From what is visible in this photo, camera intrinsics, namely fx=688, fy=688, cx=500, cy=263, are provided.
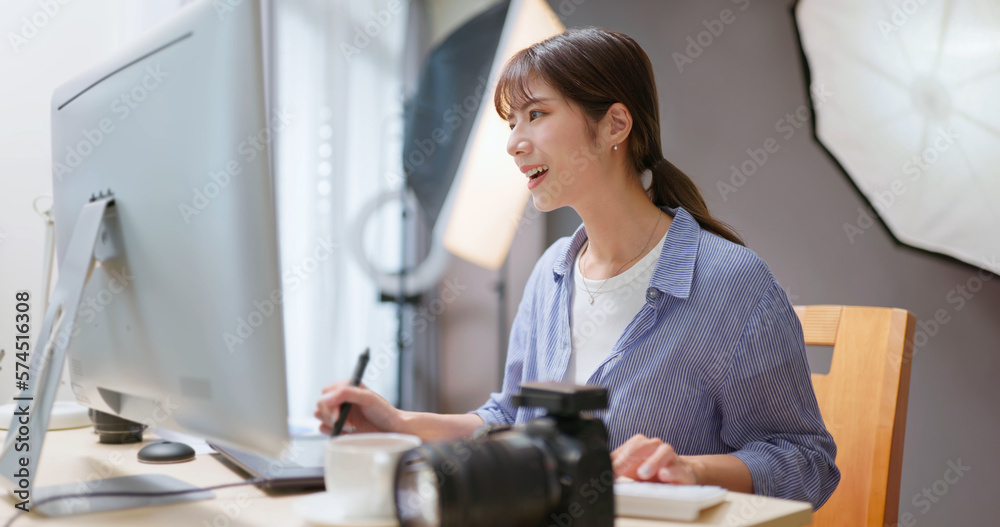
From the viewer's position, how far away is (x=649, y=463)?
0.68 meters

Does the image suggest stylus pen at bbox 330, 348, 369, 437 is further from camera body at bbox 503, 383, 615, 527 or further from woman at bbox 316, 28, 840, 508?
camera body at bbox 503, 383, 615, 527

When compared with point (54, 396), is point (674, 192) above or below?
above

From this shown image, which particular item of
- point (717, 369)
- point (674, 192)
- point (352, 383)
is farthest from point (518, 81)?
point (352, 383)

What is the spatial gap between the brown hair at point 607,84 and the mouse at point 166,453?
735 millimetres

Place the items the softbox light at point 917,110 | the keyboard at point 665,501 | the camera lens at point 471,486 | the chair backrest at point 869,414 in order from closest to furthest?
the camera lens at point 471,486 < the keyboard at point 665,501 < the chair backrest at point 869,414 < the softbox light at point 917,110

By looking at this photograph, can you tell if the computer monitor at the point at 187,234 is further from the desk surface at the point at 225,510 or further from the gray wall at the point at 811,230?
the gray wall at the point at 811,230

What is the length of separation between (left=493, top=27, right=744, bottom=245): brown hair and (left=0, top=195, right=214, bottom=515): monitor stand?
2.29 feet

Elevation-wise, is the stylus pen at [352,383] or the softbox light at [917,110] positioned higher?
the softbox light at [917,110]

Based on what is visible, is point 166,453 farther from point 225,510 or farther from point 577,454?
point 577,454

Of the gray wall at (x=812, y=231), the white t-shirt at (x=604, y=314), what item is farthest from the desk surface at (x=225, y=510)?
the gray wall at (x=812, y=231)

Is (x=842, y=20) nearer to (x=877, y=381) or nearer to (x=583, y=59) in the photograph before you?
(x=583, y=59)

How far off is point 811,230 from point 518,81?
113cm

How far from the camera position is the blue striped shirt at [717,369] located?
92cm

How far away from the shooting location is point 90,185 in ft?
2.48
